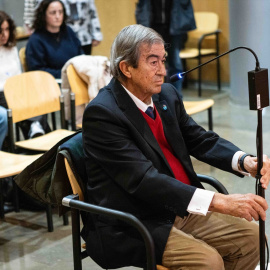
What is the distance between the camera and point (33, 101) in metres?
4.63

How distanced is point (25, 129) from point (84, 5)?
5.51 feet

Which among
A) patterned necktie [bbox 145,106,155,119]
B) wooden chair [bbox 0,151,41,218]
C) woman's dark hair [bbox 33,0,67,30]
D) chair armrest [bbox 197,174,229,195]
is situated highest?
woman's dark hair [bbox 33,0,67,30]

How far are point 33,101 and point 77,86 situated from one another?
467 millimetres

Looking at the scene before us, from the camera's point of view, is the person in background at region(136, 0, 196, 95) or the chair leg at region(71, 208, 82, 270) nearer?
the chair leg at region(71, 208, 82, 270)

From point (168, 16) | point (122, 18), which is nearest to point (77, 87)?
point (168, 16)

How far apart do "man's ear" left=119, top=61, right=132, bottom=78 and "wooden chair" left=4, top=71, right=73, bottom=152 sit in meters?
1.81

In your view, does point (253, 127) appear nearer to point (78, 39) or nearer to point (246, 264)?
point (78, 39)

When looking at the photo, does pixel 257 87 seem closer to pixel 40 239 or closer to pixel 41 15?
pixel 40 239

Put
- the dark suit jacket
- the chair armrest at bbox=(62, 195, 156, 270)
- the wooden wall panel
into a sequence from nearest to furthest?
the chair armrest at bbox=(62, 195, 156, 270) → the dark suit jacket → the wooden wall panel

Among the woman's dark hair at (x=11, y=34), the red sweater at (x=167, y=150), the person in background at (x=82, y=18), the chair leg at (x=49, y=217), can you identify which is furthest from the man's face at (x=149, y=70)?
the person in background at (x=82, y=18)

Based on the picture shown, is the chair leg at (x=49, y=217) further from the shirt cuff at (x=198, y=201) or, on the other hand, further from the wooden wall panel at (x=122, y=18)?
the wooden wall panel at (x=122, y=18)

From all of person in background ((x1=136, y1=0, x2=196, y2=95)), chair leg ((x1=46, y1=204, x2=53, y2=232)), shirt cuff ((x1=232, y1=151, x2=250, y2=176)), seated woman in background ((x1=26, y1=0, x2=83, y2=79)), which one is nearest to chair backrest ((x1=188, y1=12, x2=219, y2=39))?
person in background ((x1=136, y1=0, x2=196, y2=95))

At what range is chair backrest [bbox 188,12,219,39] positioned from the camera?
7676 mm

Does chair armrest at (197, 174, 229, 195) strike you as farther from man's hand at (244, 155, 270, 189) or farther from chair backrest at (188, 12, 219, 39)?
chair backrest at (188, 12, 219, 39)
